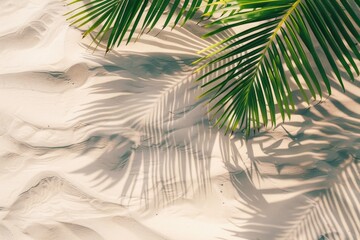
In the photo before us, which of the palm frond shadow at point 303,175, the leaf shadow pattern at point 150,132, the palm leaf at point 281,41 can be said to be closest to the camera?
the palm leaf at point 281,41

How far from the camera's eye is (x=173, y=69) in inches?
79.0

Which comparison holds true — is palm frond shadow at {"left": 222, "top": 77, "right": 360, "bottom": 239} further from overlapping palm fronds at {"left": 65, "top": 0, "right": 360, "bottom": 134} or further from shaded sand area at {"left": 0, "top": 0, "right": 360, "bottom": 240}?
overlapping palm fronds at {"left": 65, "top": 0, "right": 360, "bottom": 134}

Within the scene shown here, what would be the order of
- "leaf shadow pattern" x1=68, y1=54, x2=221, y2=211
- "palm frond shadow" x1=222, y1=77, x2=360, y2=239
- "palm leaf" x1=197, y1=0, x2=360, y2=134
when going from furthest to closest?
A: 1. "leaf shadow pattern" x1=68, y1=54, x2=221, y2=211
2. "palm frond shadow" x1=222, y1=77, x2=360, y2=239
3. "palm leaf" x1=197, y1=0, x2=360, y2=134

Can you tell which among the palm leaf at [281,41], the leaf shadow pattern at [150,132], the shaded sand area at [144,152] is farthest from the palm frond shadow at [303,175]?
the palm leaf at [281,41]

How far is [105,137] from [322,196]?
3.12 feet

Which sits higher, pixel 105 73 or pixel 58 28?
pixel 58 28

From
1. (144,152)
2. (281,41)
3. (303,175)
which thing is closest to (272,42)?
(281,41)

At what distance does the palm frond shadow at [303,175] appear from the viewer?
181cm

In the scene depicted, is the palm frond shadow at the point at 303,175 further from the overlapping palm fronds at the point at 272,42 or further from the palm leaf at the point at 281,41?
the palm leaf at the point at 281,41

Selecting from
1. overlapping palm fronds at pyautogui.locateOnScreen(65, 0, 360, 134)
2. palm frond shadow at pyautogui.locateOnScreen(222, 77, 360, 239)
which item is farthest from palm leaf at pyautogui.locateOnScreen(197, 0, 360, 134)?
palm frond shadow at pyautogui.locateOnScreen(222, 77, 360, 239)

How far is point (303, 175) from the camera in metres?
1.87

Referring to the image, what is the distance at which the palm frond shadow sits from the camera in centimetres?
181

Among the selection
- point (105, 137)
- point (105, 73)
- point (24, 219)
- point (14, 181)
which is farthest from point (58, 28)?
point (24, 219)

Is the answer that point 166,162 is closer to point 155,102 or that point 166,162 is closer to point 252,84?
point 155,102
